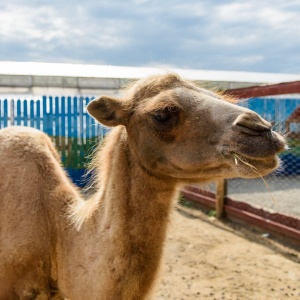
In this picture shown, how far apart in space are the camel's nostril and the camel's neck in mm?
685

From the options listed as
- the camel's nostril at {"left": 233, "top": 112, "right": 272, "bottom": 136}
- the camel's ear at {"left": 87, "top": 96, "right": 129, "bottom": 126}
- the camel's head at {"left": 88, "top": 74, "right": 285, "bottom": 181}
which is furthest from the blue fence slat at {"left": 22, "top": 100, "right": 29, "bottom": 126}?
the camel's nostril at {"left": 233, "top": 112, "right": 272, "bottom": 136}

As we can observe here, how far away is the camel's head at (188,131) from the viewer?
246 cm

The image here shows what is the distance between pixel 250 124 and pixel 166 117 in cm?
57

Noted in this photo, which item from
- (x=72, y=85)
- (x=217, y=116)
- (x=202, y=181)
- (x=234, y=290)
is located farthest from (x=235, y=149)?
(x=72, y=85)

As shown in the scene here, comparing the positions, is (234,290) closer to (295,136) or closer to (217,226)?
(217,226)

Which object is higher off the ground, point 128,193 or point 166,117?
point 166,117

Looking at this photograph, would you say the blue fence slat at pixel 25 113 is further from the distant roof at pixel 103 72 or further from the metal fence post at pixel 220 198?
the metal fence post at pixel 220 198

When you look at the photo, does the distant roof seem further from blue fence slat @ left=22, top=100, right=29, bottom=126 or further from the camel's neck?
the camel's neck

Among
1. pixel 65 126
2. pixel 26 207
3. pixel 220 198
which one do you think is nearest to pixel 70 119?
pixel 65 126

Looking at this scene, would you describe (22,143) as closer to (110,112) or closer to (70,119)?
(110,112)

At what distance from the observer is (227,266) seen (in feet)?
20.3

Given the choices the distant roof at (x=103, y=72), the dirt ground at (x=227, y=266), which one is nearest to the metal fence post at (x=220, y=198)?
the dirt ground at (x=227, y=266)

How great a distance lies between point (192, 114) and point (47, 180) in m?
1.27

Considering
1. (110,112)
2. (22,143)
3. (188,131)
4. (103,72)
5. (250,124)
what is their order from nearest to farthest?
(250,124) → (188,131) → (110,112) → (22,143) → (103,72)
